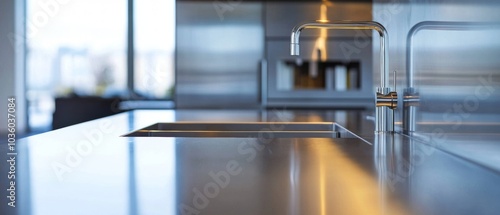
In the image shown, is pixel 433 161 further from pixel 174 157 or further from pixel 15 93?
pixel 15 93

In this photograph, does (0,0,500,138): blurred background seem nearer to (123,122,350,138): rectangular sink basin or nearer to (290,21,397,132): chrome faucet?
→ (290,21,397,132): chrome faucet

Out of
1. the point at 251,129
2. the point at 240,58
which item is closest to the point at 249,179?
the point at 251,129

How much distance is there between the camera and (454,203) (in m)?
0.63

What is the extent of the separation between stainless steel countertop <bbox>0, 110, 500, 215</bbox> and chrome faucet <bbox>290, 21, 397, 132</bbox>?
0.18 metres

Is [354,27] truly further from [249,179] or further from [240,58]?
[240,58]

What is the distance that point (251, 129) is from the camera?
2.02 metres

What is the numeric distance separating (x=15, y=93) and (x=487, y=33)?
5260 millimetres

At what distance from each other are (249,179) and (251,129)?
4.05ft

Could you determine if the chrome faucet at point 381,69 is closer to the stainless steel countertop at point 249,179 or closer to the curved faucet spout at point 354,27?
the curved faucet spout at point 354,27

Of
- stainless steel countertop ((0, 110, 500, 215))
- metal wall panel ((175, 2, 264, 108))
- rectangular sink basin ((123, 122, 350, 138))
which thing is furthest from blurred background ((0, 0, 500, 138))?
rectangular sink basin ((123, 122, 350, 138))

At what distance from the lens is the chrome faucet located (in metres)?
1.38

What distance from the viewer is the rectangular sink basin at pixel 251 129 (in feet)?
6.36

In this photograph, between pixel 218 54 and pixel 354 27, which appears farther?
pixel 218 54

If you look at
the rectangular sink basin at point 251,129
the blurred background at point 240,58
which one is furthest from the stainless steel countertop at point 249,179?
the rectangular sink basin at point 251,129
